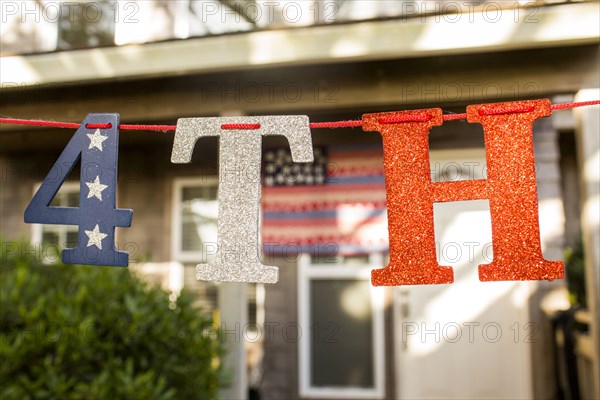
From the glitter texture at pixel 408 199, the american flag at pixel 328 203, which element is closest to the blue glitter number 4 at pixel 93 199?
the glitter texture at pixel 408 199

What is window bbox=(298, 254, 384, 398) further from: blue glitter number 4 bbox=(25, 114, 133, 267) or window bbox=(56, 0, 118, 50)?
blue glitter number 4 bbox=(25, 114, 133, 267)

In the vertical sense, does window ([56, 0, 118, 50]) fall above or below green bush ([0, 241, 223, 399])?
above

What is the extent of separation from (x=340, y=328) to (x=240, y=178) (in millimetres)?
3433

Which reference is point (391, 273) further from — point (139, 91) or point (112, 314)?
point (139, 91)

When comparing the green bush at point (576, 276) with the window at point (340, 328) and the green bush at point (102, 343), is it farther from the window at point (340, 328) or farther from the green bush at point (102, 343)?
the green bush at point (102, 343)

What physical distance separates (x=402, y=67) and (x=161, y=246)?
10.1 ft

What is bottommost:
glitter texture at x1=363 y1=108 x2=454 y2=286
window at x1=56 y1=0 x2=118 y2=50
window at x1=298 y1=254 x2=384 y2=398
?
window at x1=298 y1=254 x2=384 y2=398

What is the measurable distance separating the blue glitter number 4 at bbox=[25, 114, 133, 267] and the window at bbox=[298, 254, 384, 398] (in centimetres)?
325

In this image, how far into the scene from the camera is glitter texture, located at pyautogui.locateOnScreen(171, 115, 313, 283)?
2.00 m

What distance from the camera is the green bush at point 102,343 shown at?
11.0ft

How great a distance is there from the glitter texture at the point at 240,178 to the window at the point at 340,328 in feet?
10.4

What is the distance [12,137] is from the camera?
214 inches

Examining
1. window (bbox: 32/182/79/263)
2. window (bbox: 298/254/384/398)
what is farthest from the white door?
→ window (bbox: 32/182/79/263)

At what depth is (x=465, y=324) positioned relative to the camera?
4.66 metres
